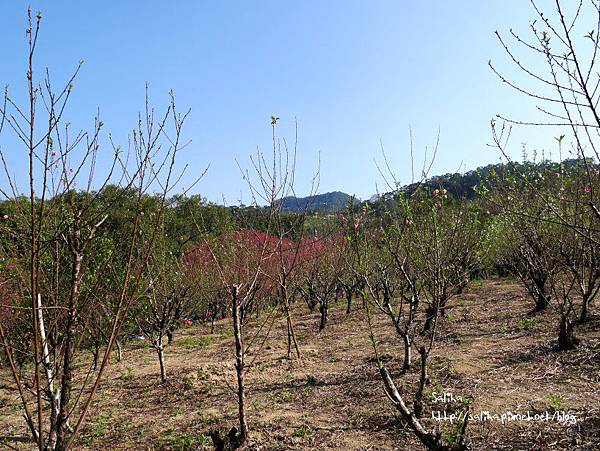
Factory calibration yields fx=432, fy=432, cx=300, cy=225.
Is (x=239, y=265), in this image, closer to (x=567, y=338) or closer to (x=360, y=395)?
(x=360, y=395)

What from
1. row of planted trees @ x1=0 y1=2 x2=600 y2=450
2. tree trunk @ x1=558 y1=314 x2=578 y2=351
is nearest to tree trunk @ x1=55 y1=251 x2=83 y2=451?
row of planted trees @ x1=0 y1=2 x2=600 y2=450

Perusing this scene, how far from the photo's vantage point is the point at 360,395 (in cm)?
637

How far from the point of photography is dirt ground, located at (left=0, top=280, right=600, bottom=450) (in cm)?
478

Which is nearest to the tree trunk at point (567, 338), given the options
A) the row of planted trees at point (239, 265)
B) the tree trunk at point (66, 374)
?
the row of planted trees at point (239, 265)

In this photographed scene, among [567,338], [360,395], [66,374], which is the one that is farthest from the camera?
[567,338]

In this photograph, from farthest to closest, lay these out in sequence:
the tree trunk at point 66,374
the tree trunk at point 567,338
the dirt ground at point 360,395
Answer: the tree trunk at point 567,338 → the dirt ground at point 360,395 → the tree trunk at point 66,374

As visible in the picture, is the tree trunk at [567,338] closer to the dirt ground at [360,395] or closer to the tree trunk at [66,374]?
the dirt ground at [360,395]

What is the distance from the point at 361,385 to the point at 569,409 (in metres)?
2.89

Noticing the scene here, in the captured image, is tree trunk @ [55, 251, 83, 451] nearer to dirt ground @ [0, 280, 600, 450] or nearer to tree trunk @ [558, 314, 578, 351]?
dirt ground @ [0, 280, 600, 450]

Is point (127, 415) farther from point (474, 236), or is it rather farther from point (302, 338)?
point (474, 236)

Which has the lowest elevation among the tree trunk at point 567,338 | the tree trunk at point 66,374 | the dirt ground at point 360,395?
the dirt ground at point 360,395

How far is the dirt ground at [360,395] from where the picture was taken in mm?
4777

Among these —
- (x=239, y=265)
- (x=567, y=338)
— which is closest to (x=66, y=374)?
(x=239, y=265)

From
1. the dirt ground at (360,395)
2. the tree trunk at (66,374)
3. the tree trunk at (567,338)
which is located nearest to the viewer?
the tree trunk at (66,374)
